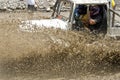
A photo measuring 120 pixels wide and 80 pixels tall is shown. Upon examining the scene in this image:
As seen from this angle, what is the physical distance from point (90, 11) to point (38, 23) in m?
1.15

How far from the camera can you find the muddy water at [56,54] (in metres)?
7.32

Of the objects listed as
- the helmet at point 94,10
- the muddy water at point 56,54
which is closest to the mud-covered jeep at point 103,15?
the helmet at point 94,10

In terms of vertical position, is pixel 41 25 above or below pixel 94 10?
below

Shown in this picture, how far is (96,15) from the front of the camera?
→ 7.77m

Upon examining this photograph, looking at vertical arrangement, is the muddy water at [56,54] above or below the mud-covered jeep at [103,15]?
below

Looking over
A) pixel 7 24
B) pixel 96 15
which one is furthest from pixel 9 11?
pixel 96 15

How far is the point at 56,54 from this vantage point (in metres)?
7.50

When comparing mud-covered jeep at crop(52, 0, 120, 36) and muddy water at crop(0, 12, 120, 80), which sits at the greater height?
mud-covered jeep at crop(52, 0, 120, 36)

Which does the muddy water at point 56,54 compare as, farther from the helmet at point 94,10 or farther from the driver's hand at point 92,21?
the helmet at point 94,10

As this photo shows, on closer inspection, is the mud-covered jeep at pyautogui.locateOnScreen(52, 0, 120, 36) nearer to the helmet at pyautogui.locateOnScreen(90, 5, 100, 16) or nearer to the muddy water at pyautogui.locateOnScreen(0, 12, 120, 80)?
the helmet at pyautogui.locateOnScreen(90, 5, 100, 16)

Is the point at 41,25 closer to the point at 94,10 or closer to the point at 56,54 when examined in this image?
the point at 56,54

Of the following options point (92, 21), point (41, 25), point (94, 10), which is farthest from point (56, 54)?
point (94, 10)

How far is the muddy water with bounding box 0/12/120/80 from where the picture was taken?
732 centimetres

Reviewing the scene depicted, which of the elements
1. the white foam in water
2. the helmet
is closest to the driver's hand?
the helmet
